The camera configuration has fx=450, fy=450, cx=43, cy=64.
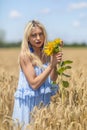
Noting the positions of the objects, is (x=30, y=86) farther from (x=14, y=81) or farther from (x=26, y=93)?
(x=14, y=81)

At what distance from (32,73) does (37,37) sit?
30 cm

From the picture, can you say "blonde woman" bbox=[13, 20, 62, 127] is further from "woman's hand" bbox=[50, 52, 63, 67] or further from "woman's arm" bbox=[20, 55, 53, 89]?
"woman's hand" bbox=[50, 52, 63, 67]

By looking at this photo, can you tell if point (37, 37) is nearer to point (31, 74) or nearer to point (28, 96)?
point (31, 74)

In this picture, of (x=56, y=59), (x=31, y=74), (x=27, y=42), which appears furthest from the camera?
(x=27, y=42)

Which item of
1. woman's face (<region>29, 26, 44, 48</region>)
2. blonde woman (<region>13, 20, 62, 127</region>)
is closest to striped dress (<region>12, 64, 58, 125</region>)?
blonde woman (<region>13, 20, 62, 127</region>)

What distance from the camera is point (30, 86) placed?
367 centimetres

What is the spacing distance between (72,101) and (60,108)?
0.46m

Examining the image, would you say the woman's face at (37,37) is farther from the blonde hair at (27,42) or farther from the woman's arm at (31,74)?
the woman's arm at (31,74)

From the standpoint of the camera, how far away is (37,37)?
3633 millimetres

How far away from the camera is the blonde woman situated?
359cm

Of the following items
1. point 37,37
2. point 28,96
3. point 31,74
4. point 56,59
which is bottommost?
point 28,96

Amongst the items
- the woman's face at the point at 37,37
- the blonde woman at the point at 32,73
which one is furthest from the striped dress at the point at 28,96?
the woman's face at the point at 37,37

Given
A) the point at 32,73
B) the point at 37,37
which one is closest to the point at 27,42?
the point at 37,37

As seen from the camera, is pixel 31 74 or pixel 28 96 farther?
pixel 28 96
